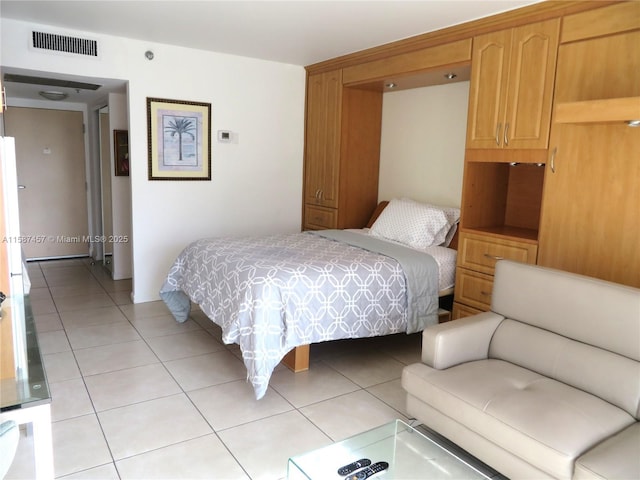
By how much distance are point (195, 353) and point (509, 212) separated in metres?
2.64

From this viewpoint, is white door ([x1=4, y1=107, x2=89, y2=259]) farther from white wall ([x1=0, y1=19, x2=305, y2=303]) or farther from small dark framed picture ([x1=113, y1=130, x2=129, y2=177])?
white wall ([x1=0, y1=19, x2=305, y2=303])

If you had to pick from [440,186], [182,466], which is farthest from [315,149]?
[182,466]

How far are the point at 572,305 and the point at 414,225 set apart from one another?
1776 mm

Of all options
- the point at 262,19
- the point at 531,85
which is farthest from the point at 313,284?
the point at 262,19

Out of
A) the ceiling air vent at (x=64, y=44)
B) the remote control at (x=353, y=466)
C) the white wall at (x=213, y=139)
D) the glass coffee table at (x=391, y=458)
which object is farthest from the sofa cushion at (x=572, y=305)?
the ceiling air vent at (x=64, y=44)

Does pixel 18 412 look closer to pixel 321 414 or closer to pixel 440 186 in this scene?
pixel 321 414

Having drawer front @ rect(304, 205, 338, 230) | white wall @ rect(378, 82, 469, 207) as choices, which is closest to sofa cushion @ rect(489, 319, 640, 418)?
white wall @ rect(378, 82, 469, 207)

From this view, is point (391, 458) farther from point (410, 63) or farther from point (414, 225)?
point (410, 63)

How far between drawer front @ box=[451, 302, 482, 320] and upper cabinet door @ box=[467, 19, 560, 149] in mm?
1157

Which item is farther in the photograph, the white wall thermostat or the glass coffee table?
the white wall thermostat

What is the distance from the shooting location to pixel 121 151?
5.25 m

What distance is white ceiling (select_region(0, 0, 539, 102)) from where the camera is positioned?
10.3 feet

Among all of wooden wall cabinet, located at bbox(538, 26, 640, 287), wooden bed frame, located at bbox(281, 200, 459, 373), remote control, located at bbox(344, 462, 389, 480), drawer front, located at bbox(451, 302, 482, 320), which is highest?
wooden wall cabinet, located at bbox(538, 26, 640, 287)

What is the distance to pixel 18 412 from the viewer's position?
1417mm
